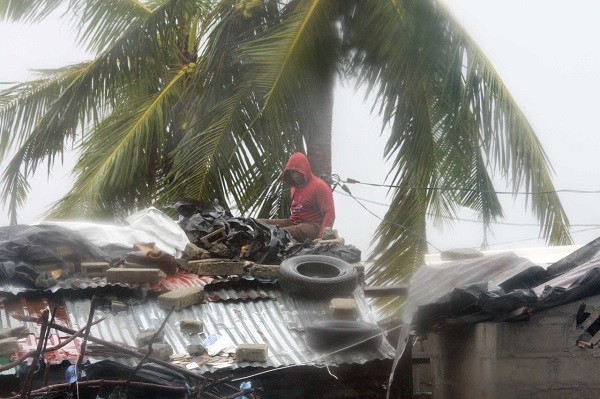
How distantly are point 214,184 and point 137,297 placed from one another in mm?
4240

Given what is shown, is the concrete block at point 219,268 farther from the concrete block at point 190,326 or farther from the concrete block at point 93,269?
the concrete block at point 190,326

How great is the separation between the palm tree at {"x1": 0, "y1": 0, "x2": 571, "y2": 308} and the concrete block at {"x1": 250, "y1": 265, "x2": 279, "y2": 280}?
286 cm

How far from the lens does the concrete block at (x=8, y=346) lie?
562 cm

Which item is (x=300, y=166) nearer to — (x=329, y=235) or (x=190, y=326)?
(x=329, y=235)

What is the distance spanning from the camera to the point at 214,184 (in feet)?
36.8

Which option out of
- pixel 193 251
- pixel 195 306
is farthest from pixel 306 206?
pixel 195 306

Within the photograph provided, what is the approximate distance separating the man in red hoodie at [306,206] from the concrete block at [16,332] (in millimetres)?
4205

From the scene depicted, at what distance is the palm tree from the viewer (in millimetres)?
10789

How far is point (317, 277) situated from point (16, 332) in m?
2.70

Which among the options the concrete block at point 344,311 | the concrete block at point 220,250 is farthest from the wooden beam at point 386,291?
the concrete block at point 220,250

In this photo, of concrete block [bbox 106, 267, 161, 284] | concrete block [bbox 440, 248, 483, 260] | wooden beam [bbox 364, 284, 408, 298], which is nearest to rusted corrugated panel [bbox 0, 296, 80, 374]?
concrete block [bbox 106, 267, 161, 284]

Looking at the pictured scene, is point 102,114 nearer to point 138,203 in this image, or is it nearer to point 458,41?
point 138,203

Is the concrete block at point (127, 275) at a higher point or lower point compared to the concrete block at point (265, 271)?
Answer: lower

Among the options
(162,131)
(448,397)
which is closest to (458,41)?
(162,131)
